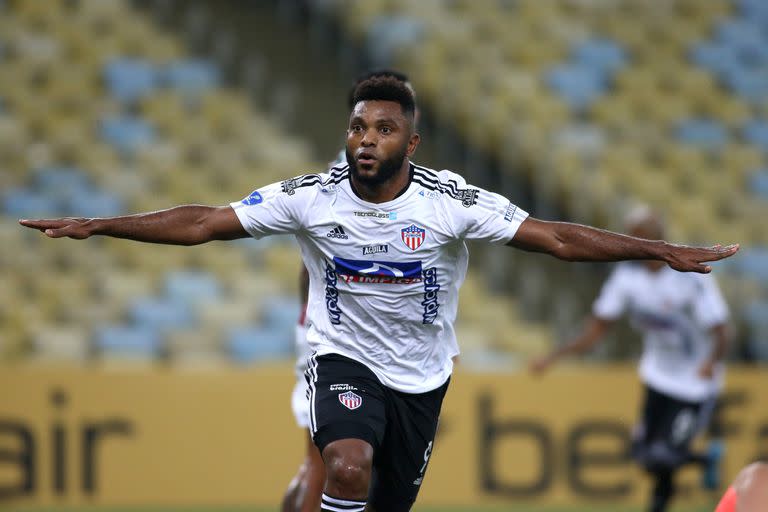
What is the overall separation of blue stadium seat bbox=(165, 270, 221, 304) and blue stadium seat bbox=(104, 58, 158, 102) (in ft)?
8.03

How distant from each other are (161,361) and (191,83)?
3.73 m

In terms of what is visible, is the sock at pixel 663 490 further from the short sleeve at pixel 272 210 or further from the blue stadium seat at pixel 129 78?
the blue stadium seat at pixel 129 78

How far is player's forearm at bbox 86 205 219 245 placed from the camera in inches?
209

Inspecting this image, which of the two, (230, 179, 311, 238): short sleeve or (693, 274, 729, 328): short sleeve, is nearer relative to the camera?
(230, 179, 311, 238): short sleeve

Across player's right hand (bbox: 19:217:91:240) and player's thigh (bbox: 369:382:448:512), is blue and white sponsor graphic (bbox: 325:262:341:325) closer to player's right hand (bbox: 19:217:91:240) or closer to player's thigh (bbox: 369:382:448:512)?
player's thigh (bbox: 369:382:448:512)

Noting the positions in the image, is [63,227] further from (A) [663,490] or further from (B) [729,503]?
(A) [663,490]

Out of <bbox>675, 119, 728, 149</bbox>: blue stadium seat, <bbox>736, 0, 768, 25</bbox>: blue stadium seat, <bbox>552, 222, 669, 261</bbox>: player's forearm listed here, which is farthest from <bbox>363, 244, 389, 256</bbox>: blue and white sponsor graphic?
<bbox>736, 0, 768, 25</bbox>: blue stadium seat

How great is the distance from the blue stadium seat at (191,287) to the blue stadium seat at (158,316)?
189 mm

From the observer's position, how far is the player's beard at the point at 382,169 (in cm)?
540

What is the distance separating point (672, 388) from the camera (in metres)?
9.72

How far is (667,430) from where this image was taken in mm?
9695

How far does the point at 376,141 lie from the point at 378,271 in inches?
22.5

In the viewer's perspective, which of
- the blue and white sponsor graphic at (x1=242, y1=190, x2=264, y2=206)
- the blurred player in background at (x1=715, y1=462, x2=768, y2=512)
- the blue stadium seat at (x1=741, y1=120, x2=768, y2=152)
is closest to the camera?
the blurred player in background at (x1=715, y1=462, x2=768, y2=512)

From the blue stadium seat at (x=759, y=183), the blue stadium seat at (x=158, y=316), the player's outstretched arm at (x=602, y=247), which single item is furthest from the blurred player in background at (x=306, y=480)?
the blue stadium seat at (x=759, y=183)
